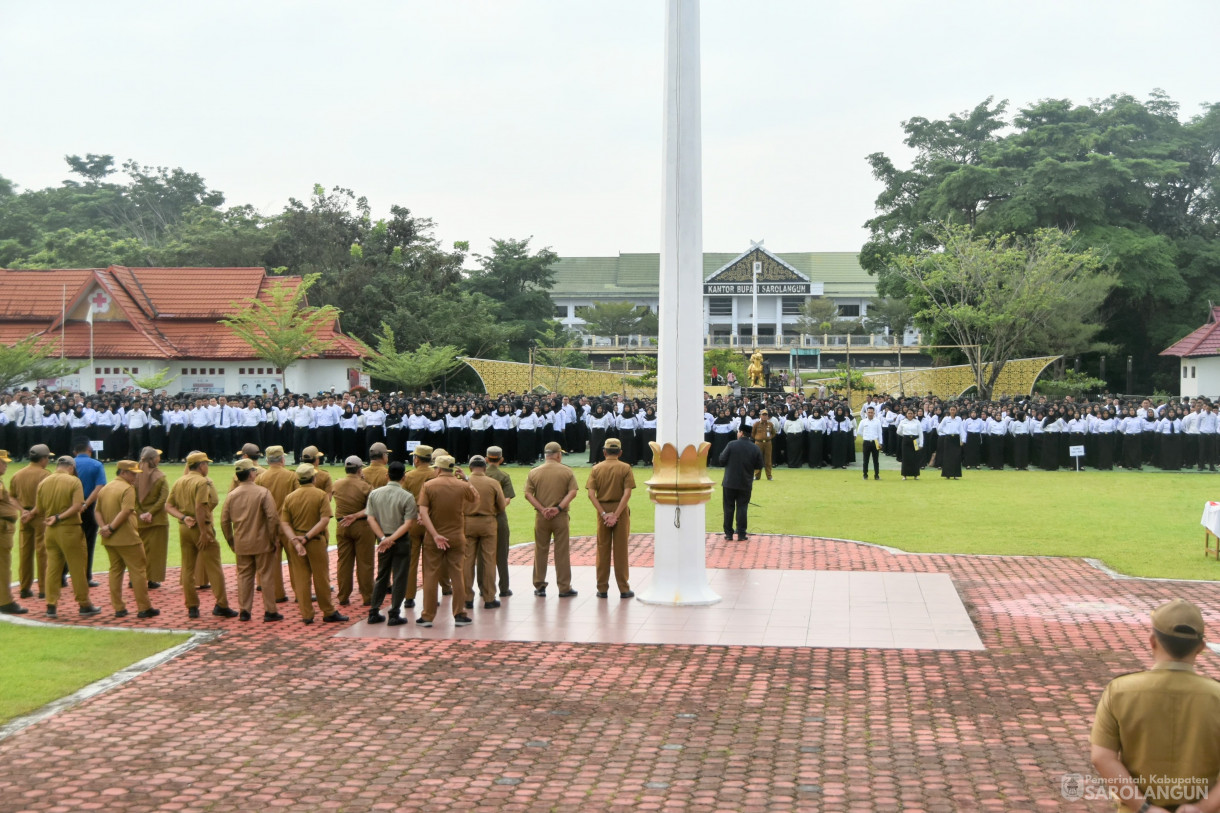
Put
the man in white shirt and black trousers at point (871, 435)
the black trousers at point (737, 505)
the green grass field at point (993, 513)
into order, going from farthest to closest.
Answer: the man in white shirt and black trousers at point (871, 435)
the black trousers at point (737, 505)
the green grass field at point (993, 513)

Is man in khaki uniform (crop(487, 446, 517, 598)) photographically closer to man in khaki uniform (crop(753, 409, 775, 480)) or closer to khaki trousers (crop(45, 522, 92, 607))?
khaki trousers (crop(45, 522, 92, 607))

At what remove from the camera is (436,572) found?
11.6 m

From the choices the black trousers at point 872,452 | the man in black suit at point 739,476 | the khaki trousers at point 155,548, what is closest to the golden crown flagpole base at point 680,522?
the man in black suit at point 739,476

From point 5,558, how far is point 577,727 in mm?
7014

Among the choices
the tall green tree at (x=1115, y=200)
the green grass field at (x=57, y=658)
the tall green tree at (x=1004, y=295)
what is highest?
the tall green tree at (x=1115, y=200)

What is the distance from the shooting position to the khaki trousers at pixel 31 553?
42.0ft

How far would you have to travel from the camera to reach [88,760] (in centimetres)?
755

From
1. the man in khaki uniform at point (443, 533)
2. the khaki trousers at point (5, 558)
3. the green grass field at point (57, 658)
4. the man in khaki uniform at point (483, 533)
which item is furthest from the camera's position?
the man in khaki uniform at point (483, 533)

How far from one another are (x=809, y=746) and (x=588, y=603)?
16.5 feet

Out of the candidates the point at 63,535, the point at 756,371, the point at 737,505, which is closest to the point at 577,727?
the point at 63,535

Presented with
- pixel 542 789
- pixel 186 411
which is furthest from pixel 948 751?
pixel 186 411

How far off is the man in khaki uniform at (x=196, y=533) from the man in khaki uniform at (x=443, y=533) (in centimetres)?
216

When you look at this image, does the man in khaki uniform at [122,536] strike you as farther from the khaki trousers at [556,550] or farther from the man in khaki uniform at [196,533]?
the khaki trousers at [556,550]

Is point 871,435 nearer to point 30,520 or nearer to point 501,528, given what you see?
point 501,528
